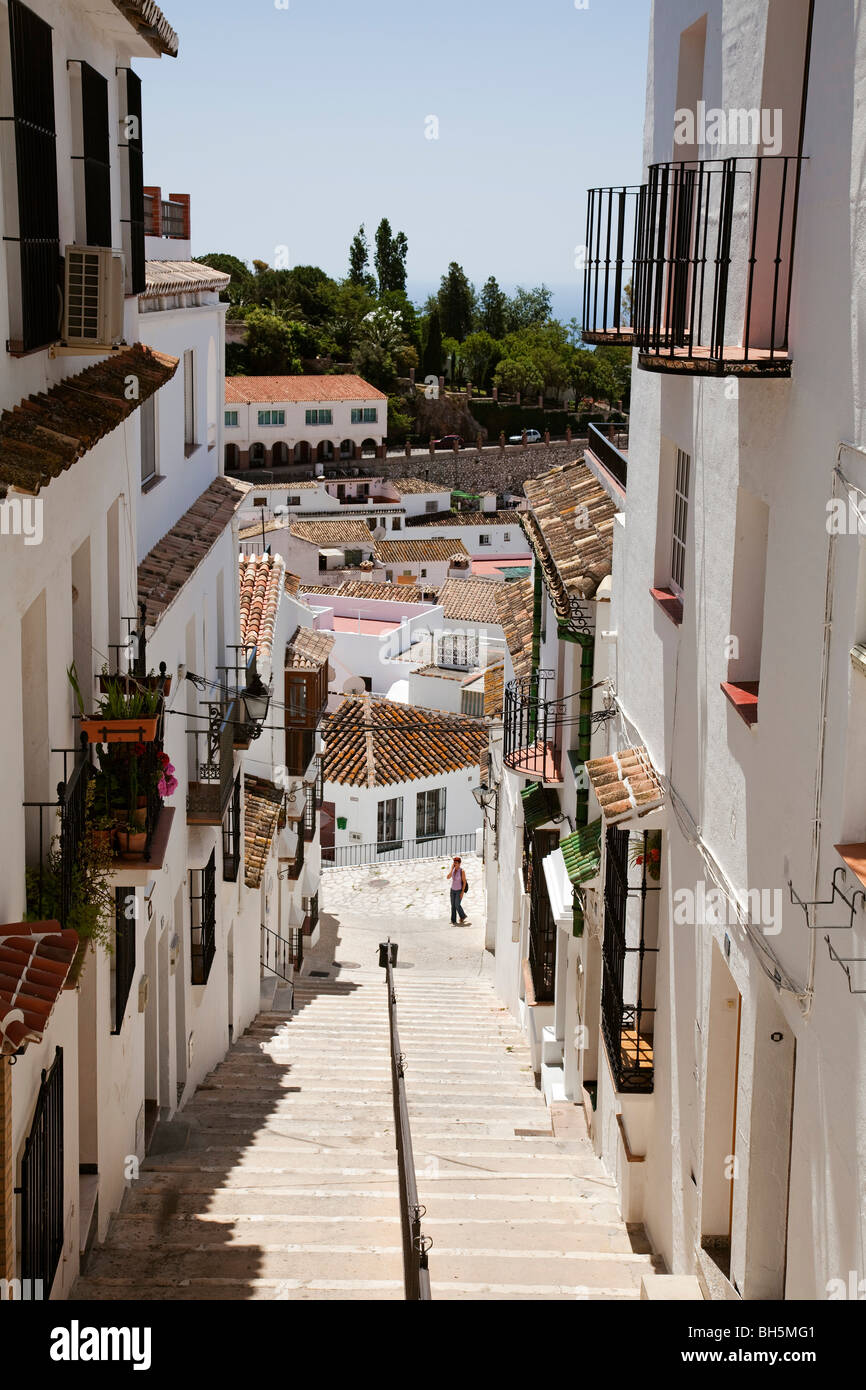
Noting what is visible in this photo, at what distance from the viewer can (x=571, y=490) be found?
1541 centimetres

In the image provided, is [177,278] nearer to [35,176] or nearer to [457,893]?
[35,176]

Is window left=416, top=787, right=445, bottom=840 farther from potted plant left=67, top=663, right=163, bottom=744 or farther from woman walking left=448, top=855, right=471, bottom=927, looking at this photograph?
potted plant left=67, top=663, right=163, bottom=744

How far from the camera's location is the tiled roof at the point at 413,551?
6869 cm

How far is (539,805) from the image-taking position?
16219mm

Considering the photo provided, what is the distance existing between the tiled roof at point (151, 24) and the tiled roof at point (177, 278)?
2028 mm

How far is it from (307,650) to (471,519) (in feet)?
175

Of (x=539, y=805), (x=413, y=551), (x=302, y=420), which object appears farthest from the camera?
(x=302, y=420)

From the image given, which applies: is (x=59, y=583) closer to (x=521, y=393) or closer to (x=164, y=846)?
(x=164, y=846)

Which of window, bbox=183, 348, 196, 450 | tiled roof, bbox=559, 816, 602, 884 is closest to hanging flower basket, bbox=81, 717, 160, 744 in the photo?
tiled roof, bbox=559, 816, 602, 884

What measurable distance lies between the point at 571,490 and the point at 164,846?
307 inches

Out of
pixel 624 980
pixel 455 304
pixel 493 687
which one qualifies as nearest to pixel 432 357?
pixel 455 304
